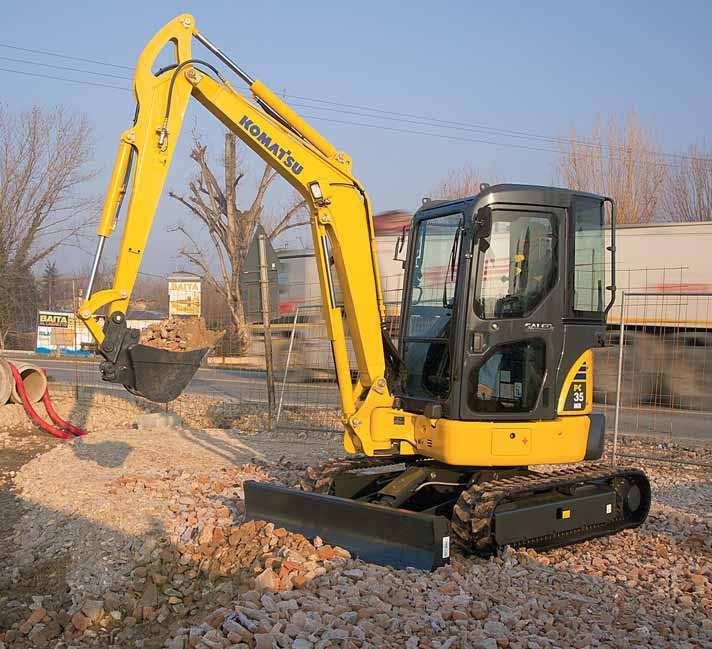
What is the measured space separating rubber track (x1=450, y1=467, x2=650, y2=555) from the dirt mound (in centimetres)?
250

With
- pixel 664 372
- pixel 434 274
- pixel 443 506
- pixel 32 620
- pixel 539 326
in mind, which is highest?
pixel 434 274

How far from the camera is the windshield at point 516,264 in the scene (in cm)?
609

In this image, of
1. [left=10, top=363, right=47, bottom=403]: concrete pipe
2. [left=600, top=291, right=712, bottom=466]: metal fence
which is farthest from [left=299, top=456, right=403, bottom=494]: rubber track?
[left=10, top=363, right=47, bottom=403]: concrete pipe

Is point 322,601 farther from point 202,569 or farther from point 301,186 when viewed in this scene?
point 301,186

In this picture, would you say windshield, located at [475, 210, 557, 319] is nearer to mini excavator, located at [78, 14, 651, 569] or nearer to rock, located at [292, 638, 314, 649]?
mini excavator, located at [78, 14, 651, 569]

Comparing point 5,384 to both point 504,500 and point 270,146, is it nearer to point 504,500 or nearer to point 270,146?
point 270,146

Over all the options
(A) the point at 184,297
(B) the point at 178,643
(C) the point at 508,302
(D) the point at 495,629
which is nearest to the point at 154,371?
(B) the point at 178,643

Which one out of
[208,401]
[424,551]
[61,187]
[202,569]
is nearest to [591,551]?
[424,551]

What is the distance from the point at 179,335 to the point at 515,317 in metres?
2.93

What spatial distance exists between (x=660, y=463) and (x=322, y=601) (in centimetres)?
673

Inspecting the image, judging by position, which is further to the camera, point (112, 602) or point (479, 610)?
point (112, 602)

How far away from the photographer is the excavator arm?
19.2 ft

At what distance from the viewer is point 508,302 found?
20.1 ft

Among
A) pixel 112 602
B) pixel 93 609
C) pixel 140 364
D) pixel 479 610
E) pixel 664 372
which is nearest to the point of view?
pixel 479 610
